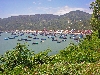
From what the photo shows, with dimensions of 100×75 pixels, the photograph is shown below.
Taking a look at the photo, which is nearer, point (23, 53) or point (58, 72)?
point (58, 72)

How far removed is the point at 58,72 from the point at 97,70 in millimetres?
1921

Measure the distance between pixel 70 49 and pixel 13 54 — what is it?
6.57m

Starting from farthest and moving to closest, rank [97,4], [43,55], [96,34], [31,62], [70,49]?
[97,4] < [96,34] < [70,49] < [43,55] < [31,62]

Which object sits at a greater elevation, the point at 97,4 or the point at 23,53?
the point at 97,4

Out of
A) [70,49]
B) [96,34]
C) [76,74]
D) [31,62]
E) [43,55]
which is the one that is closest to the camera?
[76,74]

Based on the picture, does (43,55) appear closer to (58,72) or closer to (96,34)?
(58,72)

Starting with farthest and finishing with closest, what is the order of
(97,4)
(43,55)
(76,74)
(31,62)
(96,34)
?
(97,4) → (96,34) → (43,55) → (31,62) → (76,74)

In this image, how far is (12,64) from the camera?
603 inches

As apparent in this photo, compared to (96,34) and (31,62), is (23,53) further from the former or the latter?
(96,34)

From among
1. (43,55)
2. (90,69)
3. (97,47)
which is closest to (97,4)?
(97,47)

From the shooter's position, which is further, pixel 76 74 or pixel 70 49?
pixel 70 49

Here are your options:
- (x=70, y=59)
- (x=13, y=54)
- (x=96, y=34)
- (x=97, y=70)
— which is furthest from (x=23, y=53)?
(x=96, y=34)

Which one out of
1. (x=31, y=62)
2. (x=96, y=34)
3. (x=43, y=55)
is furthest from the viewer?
(x=96, y=34)

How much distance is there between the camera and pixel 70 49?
20234 millimetres
